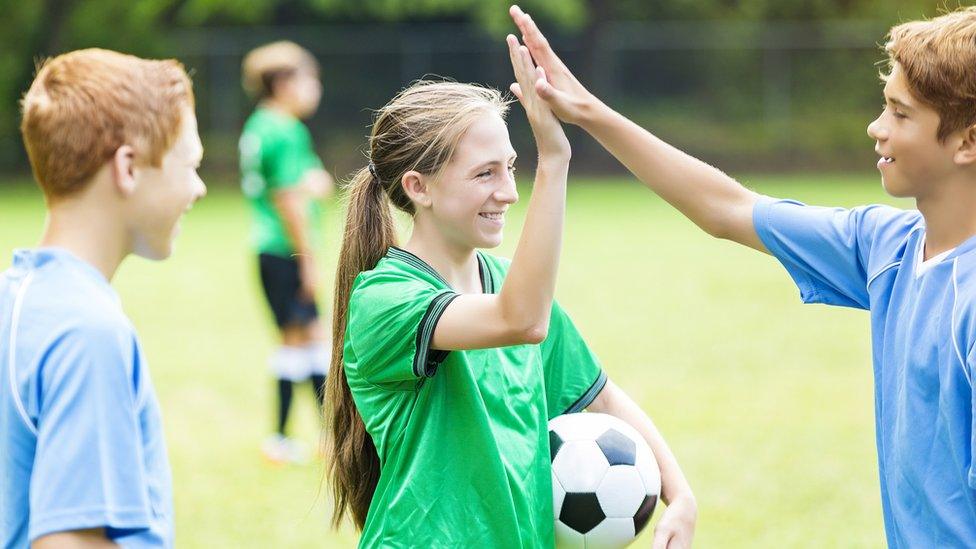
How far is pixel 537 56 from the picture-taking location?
107 inches

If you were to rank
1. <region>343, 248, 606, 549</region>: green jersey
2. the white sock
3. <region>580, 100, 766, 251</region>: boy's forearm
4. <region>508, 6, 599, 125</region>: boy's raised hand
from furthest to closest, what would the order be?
the white sock < <region>580, 100, 766, 251</region>: boy's forearm < <region>343, 248, 606, 549</region>: green jersey < <region>508, 6, 599, 125</region>: boy's raised hand

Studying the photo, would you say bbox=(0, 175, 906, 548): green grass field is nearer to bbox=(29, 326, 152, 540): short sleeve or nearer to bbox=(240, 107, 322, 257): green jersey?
bbox=(240, 107, 322, 257): green jersey

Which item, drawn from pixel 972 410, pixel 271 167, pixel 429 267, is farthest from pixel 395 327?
pixel 271 167

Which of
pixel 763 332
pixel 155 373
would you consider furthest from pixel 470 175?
pixel 763 332

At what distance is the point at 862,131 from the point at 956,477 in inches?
1040

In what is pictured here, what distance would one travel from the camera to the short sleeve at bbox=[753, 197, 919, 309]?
286 cm

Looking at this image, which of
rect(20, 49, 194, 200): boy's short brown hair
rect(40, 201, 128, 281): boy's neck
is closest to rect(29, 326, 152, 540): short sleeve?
rect(40, 201, 128, 281): boy's neck

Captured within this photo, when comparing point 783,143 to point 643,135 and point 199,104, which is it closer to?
point 199,104

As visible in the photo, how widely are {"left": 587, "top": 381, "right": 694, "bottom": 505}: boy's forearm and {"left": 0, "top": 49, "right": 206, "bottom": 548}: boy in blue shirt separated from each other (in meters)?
1.43

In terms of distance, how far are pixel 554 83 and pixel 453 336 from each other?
25.2 inches

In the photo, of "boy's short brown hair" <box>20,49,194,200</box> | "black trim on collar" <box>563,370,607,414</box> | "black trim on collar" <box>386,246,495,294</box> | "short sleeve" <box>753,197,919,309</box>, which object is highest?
"boy's short brown hair" <box>20,49,194,200</box>

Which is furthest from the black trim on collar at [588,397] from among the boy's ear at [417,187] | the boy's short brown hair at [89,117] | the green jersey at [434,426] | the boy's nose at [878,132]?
the boy's short brown hair at [89,117]

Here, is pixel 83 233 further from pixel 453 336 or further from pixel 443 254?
pixel 443 254

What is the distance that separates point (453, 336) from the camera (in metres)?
2.60
